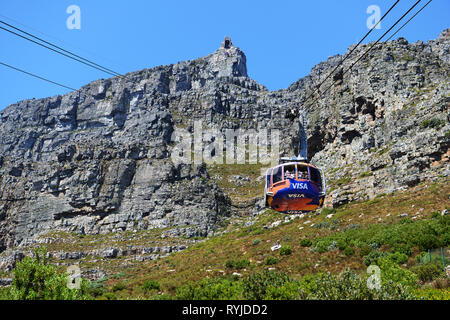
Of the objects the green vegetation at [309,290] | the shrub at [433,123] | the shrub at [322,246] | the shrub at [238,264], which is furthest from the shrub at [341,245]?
the shrub at [433,123]

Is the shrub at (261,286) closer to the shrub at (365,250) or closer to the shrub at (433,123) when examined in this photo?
the shrub at (365,250)

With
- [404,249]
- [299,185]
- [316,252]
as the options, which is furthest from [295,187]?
[316,252]

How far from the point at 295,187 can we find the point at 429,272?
9367mm

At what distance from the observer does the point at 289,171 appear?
19.9 m

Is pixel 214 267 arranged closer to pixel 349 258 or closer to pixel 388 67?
pixel 349 258

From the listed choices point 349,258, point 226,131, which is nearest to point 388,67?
point 349,258

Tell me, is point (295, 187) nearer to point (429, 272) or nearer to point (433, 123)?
point (429, 272)

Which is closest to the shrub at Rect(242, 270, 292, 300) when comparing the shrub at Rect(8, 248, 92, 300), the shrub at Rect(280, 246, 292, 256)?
the shrub at Rect(8, 248, 92, 300)

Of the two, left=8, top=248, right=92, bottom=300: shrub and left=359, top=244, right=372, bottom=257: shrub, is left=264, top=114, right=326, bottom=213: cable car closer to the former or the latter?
left=359, top=244, right=372, bottom=257: shrub

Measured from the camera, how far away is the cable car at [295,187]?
1944 cm

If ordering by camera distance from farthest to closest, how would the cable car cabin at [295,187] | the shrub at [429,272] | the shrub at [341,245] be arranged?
1. the shrub at [341,245]
2. the cable car cabin at [295,187]
3. the shrub at [429,272]

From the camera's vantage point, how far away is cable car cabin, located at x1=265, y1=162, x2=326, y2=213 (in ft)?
63.8
